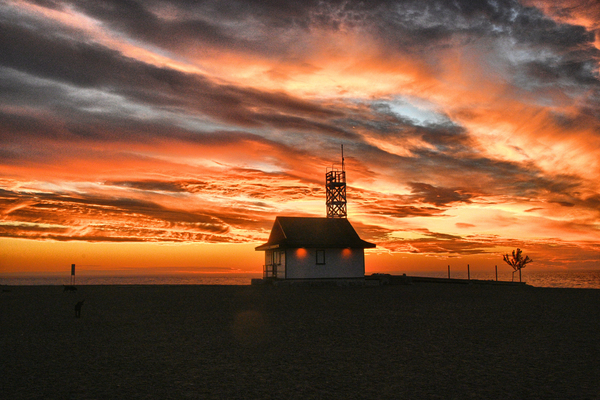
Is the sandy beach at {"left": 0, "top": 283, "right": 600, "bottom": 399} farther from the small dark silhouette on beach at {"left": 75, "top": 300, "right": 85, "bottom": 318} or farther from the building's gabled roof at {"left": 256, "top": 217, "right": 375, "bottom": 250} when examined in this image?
the building's gabled roof at {"left": 256, "top": 217, "right": 375, "bottom": 250}

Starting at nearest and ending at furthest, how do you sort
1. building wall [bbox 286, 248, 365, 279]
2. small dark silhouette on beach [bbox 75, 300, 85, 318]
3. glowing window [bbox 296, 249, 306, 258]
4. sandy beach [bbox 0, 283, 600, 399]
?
sandy beach [bbox 0, 283, 600, 399], small dark silhouette on beach [bbox 75, 300, 85, 318], building wall [bbox 286, 248, 365, 279], glowing window [bbox 296, 249, 306, 258]

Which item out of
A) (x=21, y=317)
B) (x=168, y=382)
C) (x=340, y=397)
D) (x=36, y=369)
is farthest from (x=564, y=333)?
(x=21, y=317)

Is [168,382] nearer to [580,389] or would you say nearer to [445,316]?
[580,389]

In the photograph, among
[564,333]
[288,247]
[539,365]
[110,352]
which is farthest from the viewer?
[288,247]

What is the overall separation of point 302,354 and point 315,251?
2814 cm

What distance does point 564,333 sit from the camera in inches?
538

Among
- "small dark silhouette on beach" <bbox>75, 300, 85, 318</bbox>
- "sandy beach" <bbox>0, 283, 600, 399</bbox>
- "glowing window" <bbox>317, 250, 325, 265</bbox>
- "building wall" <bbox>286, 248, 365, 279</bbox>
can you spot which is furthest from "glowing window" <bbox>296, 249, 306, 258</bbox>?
"small dark silhouette on beach" <bbox>75, 300, 85, 318</bbox>

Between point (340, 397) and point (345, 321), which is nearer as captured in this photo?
point (340, 397)

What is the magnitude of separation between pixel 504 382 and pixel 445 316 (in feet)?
32.0

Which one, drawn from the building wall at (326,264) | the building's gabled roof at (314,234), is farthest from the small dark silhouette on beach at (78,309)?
the building wall at (326,264)

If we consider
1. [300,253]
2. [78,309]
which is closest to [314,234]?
[300,253]

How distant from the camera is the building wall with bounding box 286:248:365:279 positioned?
38.3m

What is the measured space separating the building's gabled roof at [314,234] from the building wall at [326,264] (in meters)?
0.68

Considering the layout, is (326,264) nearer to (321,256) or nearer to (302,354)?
(321,256)
